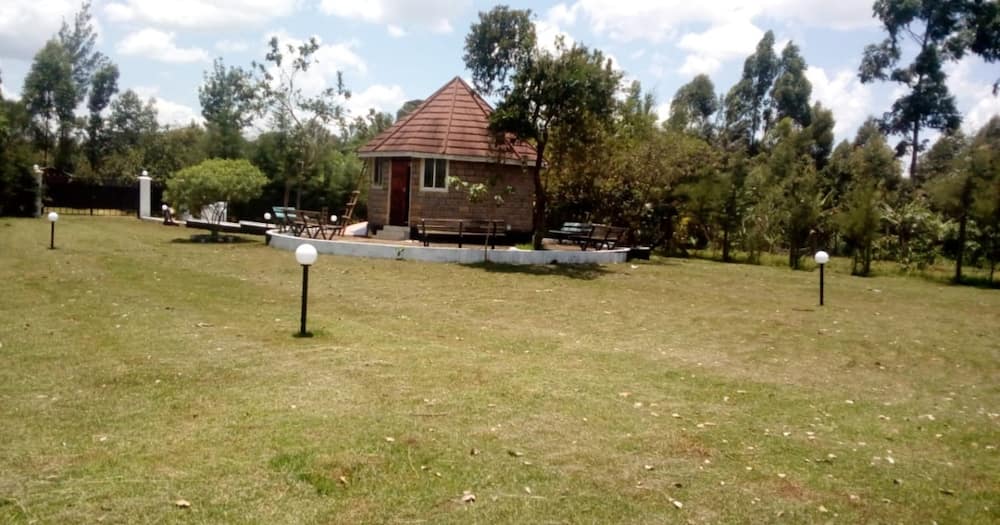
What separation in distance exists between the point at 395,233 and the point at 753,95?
33.5 metres

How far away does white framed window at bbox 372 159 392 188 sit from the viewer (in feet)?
A: 73.0

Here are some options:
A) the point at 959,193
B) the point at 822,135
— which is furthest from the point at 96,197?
the point at 822,135

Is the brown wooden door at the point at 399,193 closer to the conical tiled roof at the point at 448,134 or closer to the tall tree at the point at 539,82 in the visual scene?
the conical tiled roof at the point at 448,134

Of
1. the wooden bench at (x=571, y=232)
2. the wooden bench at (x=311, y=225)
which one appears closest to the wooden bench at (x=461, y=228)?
the wooden bench at (x=571, y=232)

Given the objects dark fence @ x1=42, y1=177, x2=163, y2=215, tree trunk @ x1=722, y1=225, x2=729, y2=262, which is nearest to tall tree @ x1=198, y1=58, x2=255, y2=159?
dark fence @ x1=42, y1=177, x2=163, y2=215

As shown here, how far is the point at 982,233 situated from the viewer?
21.3m

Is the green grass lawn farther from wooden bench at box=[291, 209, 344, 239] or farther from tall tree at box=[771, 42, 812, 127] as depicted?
tall tree at box=[771, 42, 812, 127]

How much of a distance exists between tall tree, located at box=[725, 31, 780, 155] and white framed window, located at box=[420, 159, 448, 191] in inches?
1197

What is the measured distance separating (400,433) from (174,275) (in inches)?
385

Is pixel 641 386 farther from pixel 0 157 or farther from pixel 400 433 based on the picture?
pixel 0 157

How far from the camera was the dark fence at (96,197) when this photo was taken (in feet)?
107

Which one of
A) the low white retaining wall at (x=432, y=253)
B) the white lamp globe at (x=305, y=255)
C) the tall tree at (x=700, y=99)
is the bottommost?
the low white retaining wall at (x=432, y=253)

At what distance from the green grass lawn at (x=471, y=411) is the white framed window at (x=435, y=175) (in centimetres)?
949

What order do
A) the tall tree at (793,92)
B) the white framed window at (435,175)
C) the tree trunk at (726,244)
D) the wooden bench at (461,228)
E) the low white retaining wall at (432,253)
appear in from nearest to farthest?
the low white retaining wall at (432,253) < the wooden bench at (461,228) < the white framed window at (435,175) < the tree trunk at (726,244) < the tall tree at (793,92)
